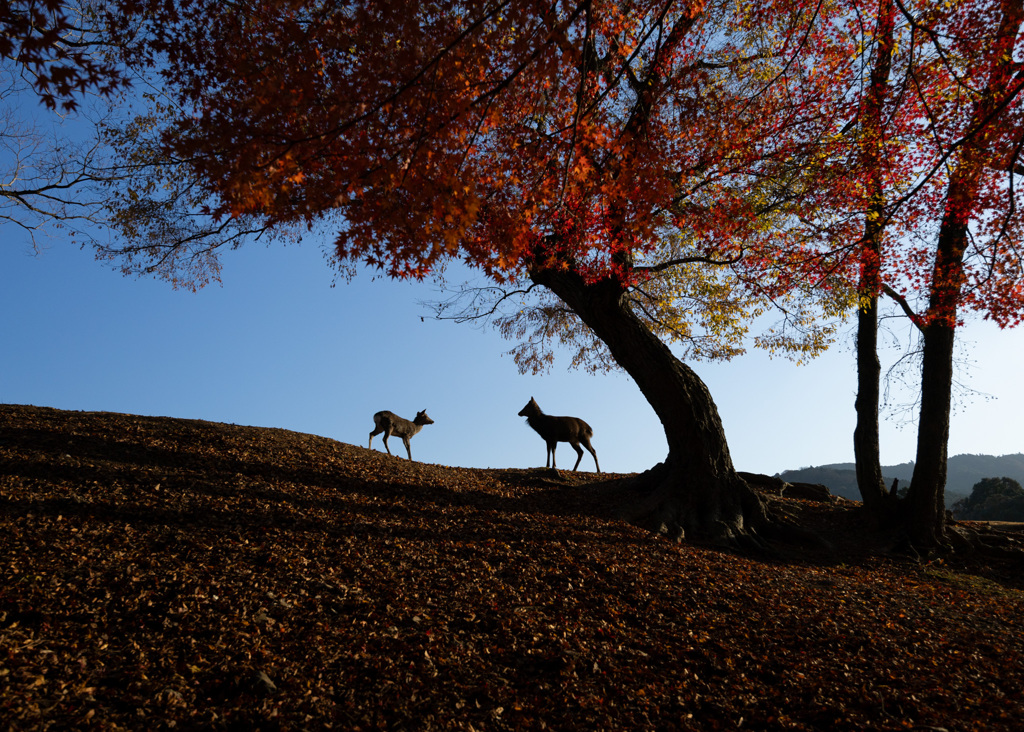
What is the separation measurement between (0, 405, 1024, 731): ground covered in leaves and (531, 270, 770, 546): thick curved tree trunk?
110 cm

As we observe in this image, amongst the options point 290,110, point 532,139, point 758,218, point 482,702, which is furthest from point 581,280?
point 482,702

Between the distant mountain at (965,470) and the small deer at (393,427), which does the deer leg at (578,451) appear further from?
the distant mountain at (965,470)

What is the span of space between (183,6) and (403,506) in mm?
6738

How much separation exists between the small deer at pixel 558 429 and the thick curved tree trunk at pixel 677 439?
3.18 m

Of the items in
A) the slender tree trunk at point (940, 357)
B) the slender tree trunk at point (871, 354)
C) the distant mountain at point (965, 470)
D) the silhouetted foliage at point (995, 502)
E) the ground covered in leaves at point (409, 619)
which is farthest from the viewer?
the distant mountain at point (965, 470)

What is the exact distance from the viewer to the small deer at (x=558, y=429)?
532 inches

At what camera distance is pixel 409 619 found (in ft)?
15.1

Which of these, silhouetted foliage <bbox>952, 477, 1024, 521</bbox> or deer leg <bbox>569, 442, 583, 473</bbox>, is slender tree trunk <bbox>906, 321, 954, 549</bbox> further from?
silhouetted foliage <bbox>952, 477, 1024, 521</bbox>

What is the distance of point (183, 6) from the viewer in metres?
6.96

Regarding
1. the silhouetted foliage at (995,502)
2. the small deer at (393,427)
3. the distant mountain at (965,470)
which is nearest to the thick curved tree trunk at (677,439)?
the small deer at (393,427)

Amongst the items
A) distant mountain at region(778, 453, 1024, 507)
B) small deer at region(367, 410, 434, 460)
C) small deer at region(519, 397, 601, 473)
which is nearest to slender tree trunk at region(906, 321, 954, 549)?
small deer at region(519, 397, 601, 473)

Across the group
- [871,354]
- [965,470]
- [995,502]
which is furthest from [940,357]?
[965,470]

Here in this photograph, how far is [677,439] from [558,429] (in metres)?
Answer: 3.91

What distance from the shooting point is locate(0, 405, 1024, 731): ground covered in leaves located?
3.58 metres
